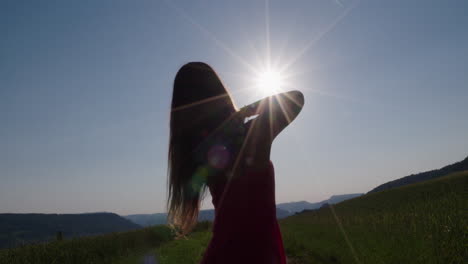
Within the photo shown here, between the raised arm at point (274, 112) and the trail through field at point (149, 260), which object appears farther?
the trail through field at point (149, 260)

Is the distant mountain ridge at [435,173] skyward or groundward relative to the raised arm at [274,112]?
skyward

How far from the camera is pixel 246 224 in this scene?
4.42ft

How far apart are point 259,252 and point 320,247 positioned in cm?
969

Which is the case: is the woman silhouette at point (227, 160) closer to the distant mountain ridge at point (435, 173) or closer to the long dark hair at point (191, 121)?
the long dark hair at point (191, 121)

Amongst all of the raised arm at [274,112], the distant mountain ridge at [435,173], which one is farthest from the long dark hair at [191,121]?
the distant mountain ridge at [435,173]

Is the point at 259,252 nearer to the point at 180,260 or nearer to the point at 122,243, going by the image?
the point at 180,260

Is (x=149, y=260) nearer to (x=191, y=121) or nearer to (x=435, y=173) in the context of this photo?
(x=191, y=121)

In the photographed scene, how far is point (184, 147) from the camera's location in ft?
6.97

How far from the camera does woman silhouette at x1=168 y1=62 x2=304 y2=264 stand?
1.35 m

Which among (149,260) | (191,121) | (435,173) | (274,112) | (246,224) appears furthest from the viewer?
(435,173)

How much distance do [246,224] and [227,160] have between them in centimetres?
37

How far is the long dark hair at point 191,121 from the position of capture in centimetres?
194

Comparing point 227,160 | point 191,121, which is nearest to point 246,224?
point 227,160

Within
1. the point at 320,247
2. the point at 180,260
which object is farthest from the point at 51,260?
the point at 320,247
